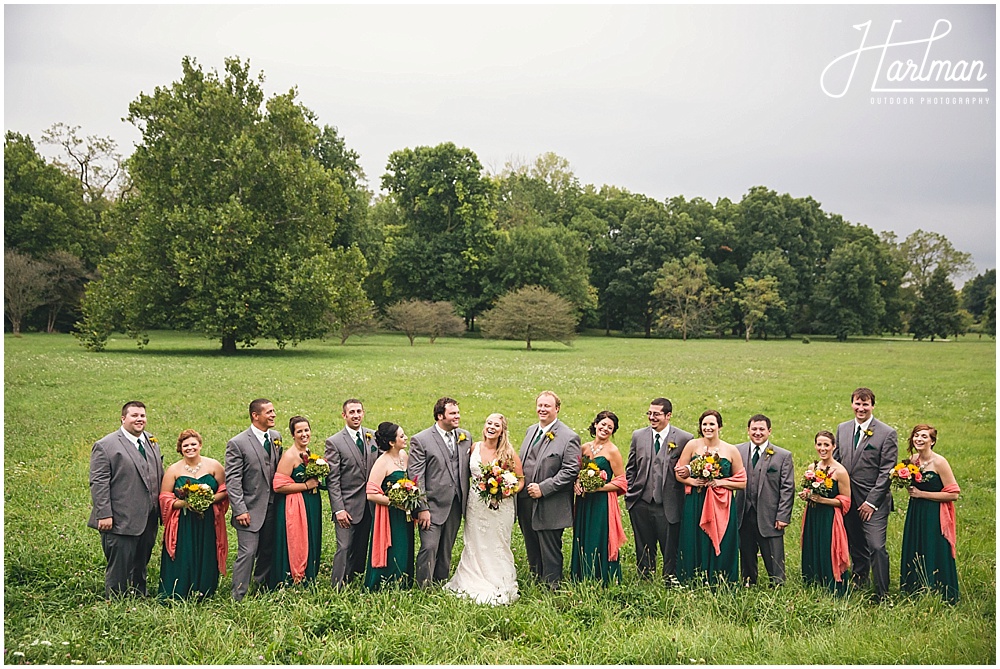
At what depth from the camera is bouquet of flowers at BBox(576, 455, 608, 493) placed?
23.2ft

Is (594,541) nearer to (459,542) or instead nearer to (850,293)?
(459,542)

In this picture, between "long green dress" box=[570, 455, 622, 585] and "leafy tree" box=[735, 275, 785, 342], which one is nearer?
"long green dress" box=[570, 455, 622, 585]

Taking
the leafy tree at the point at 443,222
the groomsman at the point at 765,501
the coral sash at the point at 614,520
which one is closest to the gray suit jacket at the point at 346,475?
the coral sash at the point at 614,520

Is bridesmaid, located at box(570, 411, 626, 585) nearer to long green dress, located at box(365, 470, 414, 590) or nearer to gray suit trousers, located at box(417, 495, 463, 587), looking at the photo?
gray suit trousers, located at box(417, 495, 463, 587)

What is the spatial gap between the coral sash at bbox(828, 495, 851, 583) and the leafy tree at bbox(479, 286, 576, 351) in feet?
72.4

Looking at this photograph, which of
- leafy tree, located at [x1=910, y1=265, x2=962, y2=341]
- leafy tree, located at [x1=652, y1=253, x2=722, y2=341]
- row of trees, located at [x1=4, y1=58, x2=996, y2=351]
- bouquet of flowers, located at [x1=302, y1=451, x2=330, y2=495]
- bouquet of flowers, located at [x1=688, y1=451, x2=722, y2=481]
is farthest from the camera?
leafy tree, located at [x1=652, y1=253, x2=722, y2=341]

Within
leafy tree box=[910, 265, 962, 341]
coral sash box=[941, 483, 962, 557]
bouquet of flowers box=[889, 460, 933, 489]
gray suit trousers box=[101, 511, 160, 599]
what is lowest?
gray suit trousers box=[101, 511, 160, 599]

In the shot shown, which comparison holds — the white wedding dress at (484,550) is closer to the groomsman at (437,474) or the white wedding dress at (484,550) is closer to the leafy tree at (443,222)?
the groomsman at (437,474)

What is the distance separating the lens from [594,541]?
7.28 meters

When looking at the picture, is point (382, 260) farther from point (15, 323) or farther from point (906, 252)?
point (906, 252)

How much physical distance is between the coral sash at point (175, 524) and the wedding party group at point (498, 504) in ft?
0.05

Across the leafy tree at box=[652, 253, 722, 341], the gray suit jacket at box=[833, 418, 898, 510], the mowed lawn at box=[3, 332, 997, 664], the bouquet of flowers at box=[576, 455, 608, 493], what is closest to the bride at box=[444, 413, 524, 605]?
the mowed lawn at box=[3, 332, 997, 664]

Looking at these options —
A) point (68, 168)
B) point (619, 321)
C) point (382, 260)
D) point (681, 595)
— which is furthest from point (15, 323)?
point (681, 595)

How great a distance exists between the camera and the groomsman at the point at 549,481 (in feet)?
23.3
